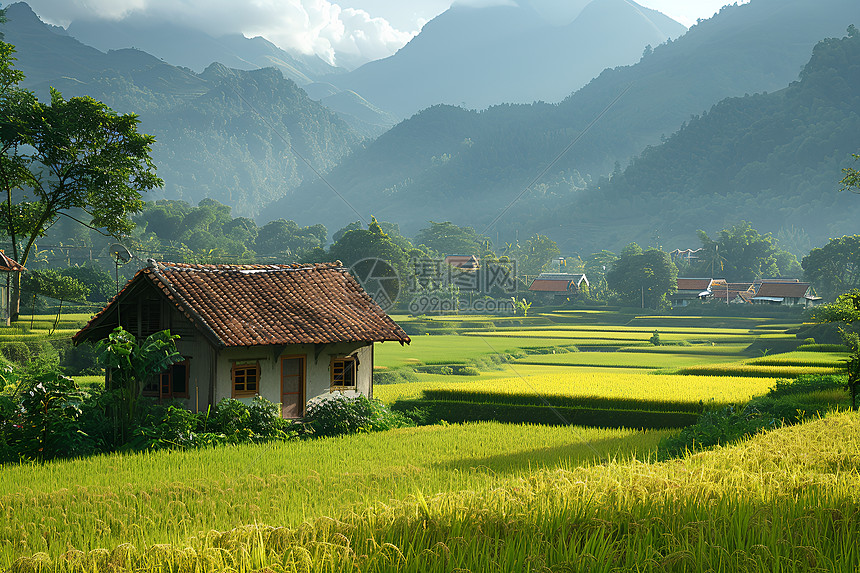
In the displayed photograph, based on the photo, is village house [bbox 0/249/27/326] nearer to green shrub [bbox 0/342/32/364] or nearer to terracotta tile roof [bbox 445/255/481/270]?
green shrub [bbox 0/342/32/364]

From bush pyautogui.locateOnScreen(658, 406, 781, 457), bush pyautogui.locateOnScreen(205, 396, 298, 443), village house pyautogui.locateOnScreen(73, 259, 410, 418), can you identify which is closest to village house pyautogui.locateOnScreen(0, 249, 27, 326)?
village house pyautogui.locateOnScreen(73, 259, 410, 418)

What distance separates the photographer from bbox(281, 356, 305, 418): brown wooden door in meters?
19.2

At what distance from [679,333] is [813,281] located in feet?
144

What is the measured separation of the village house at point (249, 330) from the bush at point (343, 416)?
0.44 m

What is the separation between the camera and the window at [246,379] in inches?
716

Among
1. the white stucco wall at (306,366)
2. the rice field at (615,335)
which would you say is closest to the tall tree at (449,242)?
the rice field at (615,335)

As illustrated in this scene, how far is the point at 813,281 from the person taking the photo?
299ft

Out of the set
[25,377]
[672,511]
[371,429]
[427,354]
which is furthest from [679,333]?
[672,511]

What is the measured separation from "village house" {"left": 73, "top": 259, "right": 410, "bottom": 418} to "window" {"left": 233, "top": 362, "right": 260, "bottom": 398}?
0.03 metres

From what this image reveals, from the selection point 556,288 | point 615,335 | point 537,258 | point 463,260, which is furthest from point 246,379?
point 537,258

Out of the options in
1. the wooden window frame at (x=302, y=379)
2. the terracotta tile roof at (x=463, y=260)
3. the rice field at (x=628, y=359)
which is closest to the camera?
the wooden window frame at (x=302, y=379)

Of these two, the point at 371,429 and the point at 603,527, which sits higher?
the point at 603,527

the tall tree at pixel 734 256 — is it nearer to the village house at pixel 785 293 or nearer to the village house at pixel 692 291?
the village house at pixel 692 291

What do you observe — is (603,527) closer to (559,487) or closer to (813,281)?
(559,487)
